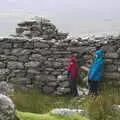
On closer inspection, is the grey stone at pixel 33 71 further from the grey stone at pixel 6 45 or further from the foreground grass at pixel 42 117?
the foreground grass at pixel 42 117

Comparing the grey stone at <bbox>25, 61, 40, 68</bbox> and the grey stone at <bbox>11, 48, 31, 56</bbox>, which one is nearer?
the grey stone at <bbox>25, 61, 40, 68</bbox>

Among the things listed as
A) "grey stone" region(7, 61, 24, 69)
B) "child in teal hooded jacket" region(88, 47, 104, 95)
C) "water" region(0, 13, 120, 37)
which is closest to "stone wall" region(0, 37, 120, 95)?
"grey stone" region(7, 61, 24, 69)

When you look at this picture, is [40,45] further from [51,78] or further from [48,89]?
[48,89]

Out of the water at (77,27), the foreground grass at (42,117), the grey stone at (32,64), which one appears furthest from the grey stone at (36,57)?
the water at (77,27)

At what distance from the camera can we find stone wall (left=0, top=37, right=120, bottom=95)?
17.5 meters

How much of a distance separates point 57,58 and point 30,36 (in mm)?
2100

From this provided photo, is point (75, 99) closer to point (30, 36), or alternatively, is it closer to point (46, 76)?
point (46, 76)

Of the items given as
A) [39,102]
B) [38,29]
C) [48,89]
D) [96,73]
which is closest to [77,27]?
[38,29]

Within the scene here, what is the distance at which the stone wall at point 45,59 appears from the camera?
17.5 meters

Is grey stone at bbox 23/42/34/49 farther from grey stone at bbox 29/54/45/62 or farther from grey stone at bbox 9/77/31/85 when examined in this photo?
grey stone at bbox 9/77/31/85

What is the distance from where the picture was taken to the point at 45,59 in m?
18.1

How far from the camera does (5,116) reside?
8633mm

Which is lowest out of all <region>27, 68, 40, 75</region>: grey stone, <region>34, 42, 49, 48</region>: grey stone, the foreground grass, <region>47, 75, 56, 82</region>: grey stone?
<region>47, 75, 56, 82</region>: grey stone

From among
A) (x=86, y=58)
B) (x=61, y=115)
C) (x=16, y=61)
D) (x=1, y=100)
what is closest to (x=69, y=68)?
(x=86, y=58)
